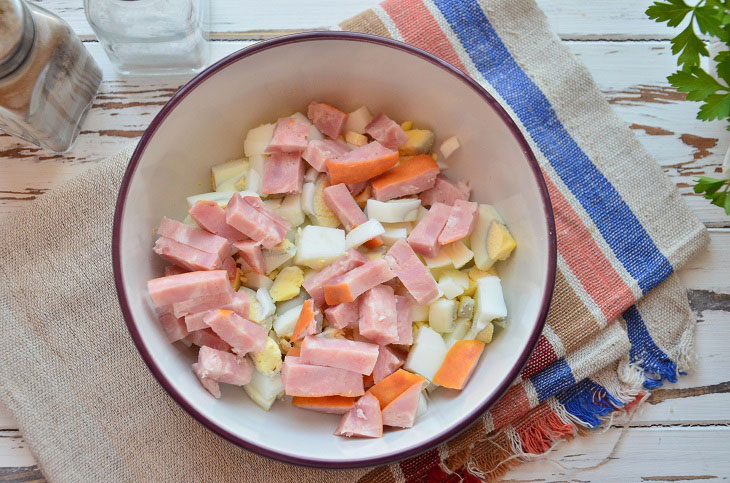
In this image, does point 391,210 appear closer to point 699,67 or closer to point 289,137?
point 289,137

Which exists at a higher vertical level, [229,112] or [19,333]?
[229,112]

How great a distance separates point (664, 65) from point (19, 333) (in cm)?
167

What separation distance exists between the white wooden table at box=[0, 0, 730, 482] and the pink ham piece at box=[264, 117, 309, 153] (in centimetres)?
34

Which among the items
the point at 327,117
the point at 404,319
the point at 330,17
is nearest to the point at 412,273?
the point at 404,319

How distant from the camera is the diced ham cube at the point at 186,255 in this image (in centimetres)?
126

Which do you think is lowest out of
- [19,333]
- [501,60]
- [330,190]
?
[19,333]

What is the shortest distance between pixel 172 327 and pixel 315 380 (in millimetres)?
303

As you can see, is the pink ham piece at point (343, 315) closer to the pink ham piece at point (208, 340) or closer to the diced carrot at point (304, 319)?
the diced carrot at point (304, 319)

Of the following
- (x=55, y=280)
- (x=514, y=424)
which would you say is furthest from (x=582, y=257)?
(x=55, y=280)

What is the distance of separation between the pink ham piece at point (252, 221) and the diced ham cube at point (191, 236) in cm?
5

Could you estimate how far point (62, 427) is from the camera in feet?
4.56

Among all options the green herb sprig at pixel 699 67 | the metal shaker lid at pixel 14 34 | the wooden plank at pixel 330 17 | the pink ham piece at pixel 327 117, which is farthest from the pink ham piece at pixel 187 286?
the green herb sprig at pixel 699 67

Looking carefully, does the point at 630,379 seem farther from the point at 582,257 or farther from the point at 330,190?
the point at 330,190

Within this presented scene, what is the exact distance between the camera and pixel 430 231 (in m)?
1.36
